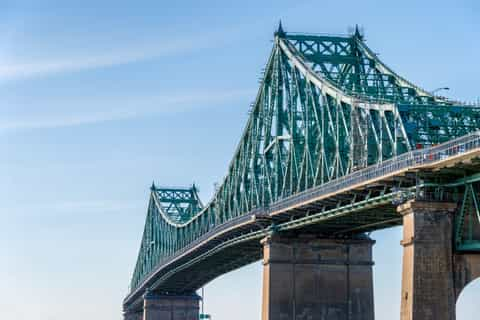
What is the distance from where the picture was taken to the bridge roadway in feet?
213

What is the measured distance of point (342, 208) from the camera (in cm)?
8038

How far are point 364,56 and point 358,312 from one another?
66.9 ft

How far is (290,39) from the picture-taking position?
10606cm

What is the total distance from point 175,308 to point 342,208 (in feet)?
277

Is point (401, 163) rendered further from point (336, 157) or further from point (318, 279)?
point (318, 279)

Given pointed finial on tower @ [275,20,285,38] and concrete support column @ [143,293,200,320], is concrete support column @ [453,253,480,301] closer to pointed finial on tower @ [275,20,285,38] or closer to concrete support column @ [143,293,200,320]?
pointed finial on tower @ [275,20,285,38]

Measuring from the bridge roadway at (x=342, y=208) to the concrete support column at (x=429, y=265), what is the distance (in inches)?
61.8

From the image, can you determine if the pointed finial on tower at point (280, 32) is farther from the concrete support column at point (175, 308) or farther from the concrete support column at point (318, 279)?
the concrete support column at point (175, 308)

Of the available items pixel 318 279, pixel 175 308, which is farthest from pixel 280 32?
pixel 175 308

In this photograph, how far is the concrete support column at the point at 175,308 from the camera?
6358 inches

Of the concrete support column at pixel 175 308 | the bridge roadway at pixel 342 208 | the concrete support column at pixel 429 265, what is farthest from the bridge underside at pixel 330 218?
the concrete support column at pixel 175 308

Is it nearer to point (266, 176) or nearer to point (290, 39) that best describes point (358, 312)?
point (266, 176)

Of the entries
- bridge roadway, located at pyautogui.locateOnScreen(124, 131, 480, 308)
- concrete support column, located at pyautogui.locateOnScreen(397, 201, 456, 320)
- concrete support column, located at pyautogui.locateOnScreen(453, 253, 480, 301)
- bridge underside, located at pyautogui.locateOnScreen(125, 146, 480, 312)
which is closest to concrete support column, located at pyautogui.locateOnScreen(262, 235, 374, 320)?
bridge underside, located at pyautogui.locateOnScreen(125, 146, 480, 312)

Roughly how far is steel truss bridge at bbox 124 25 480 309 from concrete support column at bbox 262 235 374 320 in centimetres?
141
